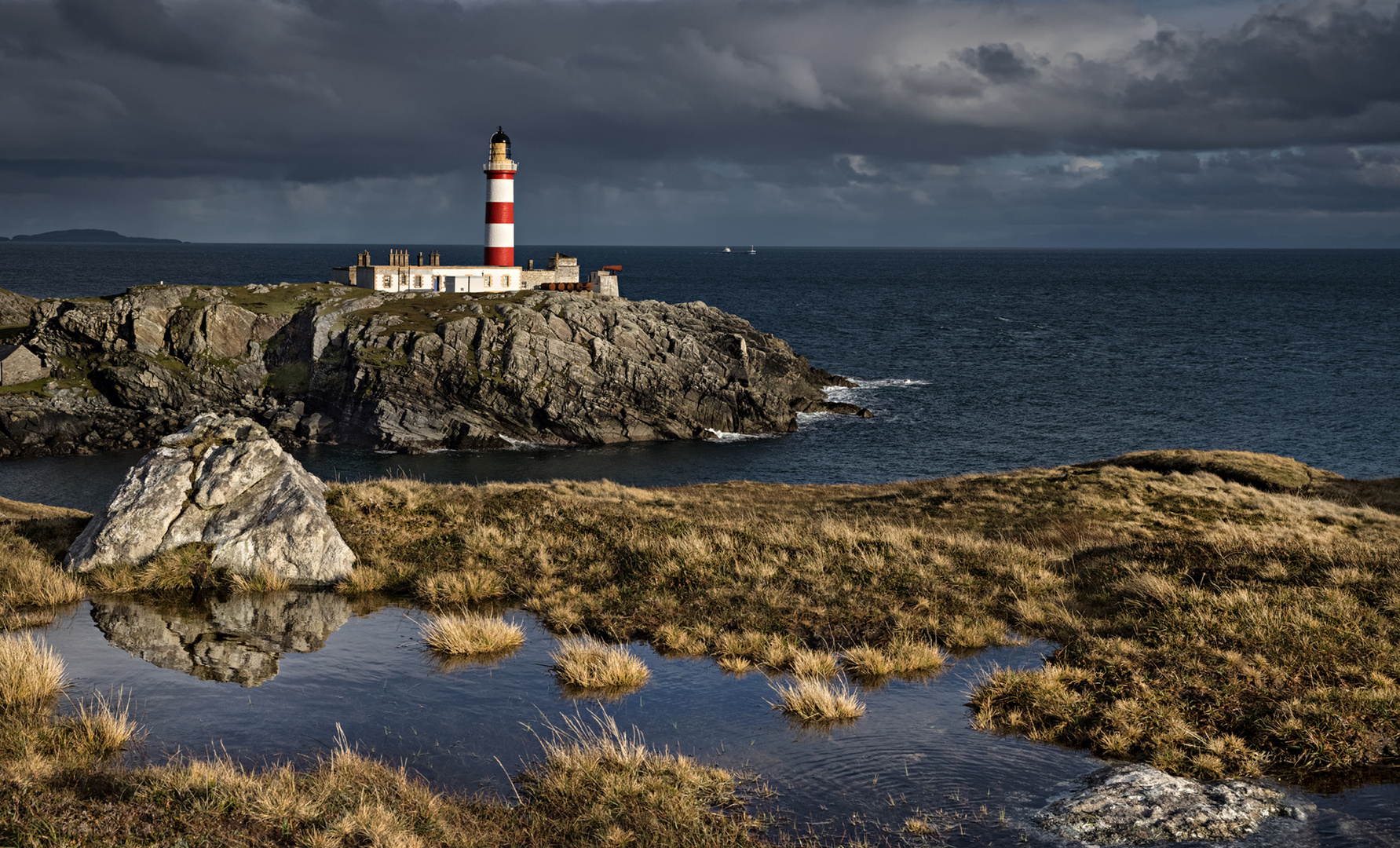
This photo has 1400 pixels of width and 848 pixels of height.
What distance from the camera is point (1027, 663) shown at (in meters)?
14.3

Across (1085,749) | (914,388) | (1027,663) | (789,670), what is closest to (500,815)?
(789,670)

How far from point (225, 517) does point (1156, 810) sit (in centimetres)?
1572

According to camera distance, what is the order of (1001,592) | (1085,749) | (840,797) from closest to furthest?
1. (840,797)
2. (1085,749)
3. (1001,592)

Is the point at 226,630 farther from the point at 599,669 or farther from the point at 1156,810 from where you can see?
the point at 1156,810

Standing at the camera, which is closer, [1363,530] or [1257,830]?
[1257,830]

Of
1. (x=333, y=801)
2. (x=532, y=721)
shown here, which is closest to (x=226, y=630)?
(x=532, y=721)

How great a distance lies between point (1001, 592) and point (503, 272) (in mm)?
84804

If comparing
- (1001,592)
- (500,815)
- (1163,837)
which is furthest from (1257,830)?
(1001,592)

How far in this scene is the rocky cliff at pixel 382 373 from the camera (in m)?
71.1

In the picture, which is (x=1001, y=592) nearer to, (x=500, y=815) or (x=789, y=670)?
(x=789, y=670)

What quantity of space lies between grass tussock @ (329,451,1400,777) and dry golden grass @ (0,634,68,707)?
18.3 feet

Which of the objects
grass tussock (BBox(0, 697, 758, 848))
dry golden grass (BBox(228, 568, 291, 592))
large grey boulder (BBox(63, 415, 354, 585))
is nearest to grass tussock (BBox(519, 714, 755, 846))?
grass tussock (BBox(0, 697, 758, 848))

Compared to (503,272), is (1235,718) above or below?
below

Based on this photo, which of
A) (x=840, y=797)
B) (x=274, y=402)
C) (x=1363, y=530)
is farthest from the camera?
→ (x=274, y=402)
